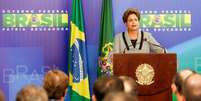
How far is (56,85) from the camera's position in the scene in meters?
3.38

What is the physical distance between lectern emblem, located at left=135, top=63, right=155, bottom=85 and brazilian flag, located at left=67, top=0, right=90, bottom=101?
2315 millimetres

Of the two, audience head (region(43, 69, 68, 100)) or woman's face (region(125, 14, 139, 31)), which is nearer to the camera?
audience head (region(43, 69, 68, 100))

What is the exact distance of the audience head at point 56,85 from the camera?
333cm

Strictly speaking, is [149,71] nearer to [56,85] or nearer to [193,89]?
[56,85]

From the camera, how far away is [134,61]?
4.47m

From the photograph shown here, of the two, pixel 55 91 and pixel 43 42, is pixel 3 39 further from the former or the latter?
pixel 55 91

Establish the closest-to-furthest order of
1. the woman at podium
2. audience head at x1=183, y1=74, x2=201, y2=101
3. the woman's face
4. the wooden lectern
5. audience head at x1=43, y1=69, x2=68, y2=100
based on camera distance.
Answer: audience head at x1=183, y1=74, x2=201, y2=101, audience head at x1=43, y1=69, x2=68, y2=100, the wooden lectern, the woman at podium, the woman's face

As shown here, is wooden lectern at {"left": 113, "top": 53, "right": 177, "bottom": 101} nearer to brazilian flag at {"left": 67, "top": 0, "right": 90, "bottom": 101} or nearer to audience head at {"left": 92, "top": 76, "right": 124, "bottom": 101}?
audience head at {"left": 92, "top": 76, "right": 124, "bottom": 101}

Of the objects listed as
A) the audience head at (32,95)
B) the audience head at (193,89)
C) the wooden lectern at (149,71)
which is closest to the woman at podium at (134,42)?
the wooden lectern at (149,71)

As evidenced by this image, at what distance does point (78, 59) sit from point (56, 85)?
3.29 m

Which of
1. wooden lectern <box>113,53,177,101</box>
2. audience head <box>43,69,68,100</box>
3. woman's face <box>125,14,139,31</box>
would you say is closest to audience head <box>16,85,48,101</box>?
audience head <box>43,69,68,100</box>

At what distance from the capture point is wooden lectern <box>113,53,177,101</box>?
4434 mm

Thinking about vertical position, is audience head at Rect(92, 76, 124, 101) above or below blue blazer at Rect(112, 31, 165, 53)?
below

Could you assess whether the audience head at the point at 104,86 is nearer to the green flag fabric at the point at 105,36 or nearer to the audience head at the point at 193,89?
the audience head at the point at 193,89
